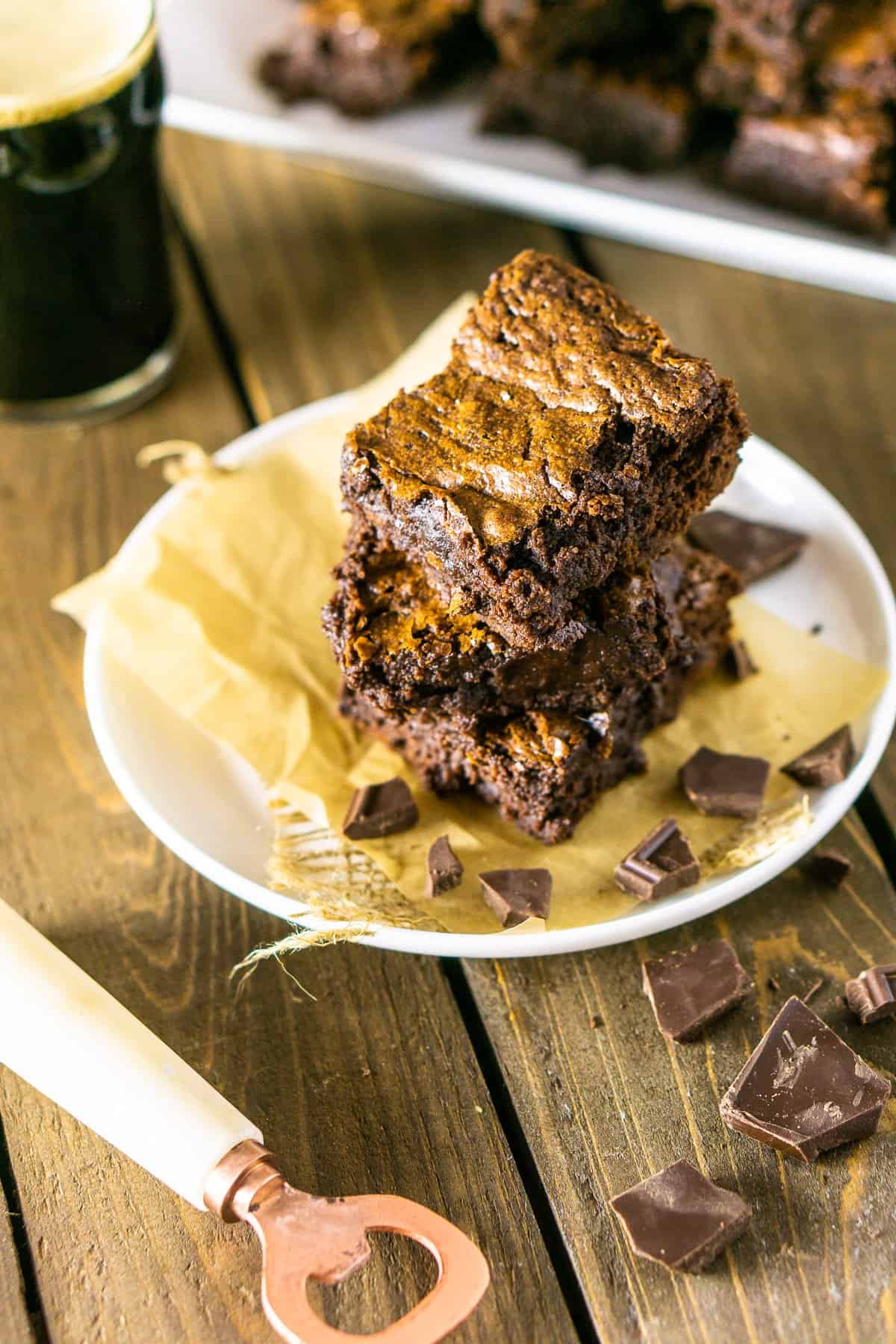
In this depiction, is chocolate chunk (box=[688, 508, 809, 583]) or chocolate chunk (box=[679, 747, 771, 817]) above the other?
chocolate chunk (box=[688, 508, 809, 583])

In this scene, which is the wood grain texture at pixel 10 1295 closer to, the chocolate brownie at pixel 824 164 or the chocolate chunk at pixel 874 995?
the chocolate chunk at pixel 874 995

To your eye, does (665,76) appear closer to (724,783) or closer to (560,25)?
(560,25)

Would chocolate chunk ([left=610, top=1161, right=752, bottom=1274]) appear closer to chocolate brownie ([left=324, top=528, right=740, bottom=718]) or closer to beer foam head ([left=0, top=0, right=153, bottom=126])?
chocolate brownie ([left=324, top=528, right=740, bottom=718])

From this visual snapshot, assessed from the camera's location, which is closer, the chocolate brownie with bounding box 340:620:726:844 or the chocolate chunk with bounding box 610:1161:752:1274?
the chocolate chunk with bounding box 610:1161:752:1274

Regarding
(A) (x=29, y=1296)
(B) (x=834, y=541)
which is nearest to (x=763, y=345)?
(B) (x=834, y=541)

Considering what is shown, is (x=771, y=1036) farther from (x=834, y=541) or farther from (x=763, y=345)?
(x=763, y=345)

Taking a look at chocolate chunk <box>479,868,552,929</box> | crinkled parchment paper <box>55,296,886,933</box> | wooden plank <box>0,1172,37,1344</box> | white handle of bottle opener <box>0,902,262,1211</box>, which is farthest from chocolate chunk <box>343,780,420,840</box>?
wooden plank <box>0,1172,37,1344</box>

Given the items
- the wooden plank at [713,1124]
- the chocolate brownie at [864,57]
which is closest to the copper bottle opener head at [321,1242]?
the wooden plank at [713,1124]
